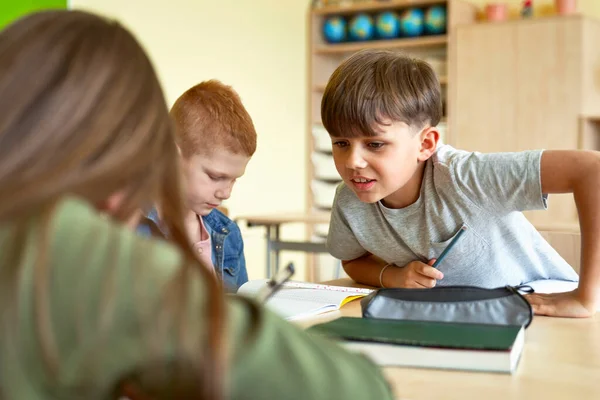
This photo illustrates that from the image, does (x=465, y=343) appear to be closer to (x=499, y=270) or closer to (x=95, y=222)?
(x=95, y=222)

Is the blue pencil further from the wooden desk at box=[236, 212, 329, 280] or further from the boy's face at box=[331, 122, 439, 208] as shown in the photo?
the wooden desk at box=[236, 212, 329, 280]

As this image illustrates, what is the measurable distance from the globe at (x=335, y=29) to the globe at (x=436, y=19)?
2.04ft

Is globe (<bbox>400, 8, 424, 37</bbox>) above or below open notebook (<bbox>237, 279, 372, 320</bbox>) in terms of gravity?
above

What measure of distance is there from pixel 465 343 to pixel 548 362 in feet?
0.42

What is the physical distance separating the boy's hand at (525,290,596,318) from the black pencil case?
0.65ft

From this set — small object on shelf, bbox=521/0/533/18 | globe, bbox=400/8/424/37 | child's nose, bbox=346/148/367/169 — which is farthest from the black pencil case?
globe, bbox=400/8/424/37

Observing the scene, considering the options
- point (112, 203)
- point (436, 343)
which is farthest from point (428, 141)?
point (112, 203)

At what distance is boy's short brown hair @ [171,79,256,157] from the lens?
1683mm

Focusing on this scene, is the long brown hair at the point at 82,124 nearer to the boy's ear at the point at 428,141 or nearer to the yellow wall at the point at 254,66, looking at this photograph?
the boy's ear at the point at 428,141

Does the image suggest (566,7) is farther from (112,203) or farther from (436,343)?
(112,203)

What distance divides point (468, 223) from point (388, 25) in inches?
140

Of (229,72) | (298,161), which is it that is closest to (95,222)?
(229,72)

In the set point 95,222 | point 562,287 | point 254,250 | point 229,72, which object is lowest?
point 254,250

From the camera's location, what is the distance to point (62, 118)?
0.57 metres
